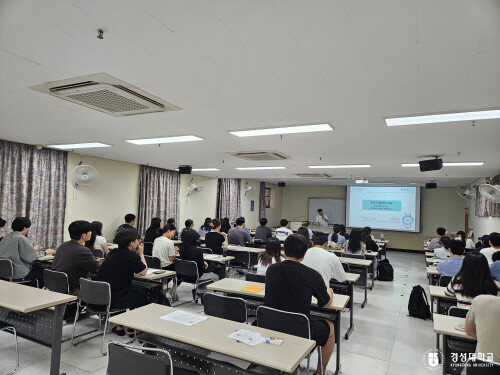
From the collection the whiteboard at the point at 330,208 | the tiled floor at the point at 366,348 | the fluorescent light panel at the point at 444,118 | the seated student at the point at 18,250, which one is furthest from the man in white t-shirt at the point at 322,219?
the seated student at the point at 18,250

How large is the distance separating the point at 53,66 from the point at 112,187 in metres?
5.70

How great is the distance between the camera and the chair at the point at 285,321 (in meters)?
2.24

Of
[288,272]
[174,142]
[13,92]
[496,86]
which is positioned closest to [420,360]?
[288,272]

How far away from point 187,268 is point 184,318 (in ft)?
8.52

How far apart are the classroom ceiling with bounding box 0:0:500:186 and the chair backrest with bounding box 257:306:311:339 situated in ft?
5.89

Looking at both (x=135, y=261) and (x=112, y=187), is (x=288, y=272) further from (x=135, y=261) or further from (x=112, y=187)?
(x=112, y=187)

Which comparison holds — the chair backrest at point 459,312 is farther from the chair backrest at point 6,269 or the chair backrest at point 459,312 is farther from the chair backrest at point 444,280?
the chair backrest at point 6,269

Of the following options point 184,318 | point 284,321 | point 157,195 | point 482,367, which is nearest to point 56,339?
point 184,318

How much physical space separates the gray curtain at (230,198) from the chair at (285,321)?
9.15m

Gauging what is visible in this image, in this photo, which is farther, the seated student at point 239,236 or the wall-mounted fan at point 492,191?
the seated student at point 239,236

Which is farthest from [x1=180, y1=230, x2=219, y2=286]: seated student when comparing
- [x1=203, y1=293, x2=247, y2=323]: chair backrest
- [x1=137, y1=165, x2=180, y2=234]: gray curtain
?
[x1=137, y1=165, x2=180, y2=234]: gray curtain

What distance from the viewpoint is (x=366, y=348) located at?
3.53 metres

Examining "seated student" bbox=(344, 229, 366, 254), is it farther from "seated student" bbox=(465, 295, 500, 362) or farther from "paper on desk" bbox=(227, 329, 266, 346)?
"paper on desk" bbox=(227, 329, 266, 346)

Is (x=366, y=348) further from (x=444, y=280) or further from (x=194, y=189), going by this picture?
(x=194, y=189)
